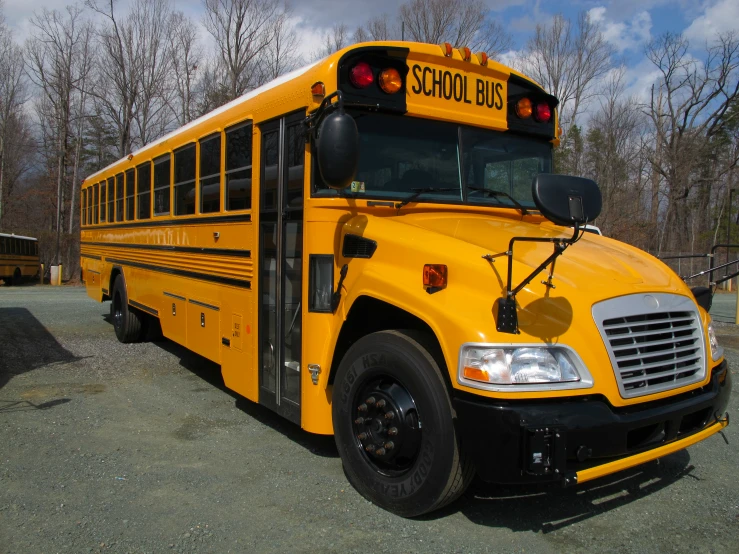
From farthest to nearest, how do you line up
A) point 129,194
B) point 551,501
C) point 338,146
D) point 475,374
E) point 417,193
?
point 129,194 → point 417,193 → point 551,501 → point 338,146 → point 475,374

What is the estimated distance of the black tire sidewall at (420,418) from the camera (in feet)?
9.27

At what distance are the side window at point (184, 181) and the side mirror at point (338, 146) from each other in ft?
8.99

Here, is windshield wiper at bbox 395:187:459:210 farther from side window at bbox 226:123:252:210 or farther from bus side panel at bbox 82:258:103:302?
bus side panel at bbox 82:258:103:302

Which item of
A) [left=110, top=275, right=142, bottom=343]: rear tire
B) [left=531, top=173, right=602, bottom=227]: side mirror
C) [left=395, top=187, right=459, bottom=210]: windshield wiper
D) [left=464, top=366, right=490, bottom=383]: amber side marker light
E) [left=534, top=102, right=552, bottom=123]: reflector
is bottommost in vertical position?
[left=110, top=275, right=142, bottom=343]: rear tire

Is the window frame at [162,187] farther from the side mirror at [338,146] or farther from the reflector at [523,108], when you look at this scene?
the reflector at [523,108]

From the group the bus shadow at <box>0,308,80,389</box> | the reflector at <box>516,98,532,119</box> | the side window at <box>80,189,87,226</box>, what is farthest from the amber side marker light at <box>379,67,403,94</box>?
the side window at <box>80,189,87,226</box>

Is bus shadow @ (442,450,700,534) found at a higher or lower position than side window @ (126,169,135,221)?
lower

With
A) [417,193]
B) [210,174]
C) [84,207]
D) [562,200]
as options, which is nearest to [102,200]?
[84,207]

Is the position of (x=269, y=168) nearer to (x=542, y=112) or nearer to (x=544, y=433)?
(x=542, y=112)

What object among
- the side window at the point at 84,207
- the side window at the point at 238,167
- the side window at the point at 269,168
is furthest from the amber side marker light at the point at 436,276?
the side window at the point at 84,207

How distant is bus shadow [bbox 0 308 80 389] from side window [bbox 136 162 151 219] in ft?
6.62

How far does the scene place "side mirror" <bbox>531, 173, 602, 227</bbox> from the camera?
259cm

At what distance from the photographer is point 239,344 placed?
4594 mm

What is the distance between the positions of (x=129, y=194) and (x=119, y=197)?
2.07 feet
